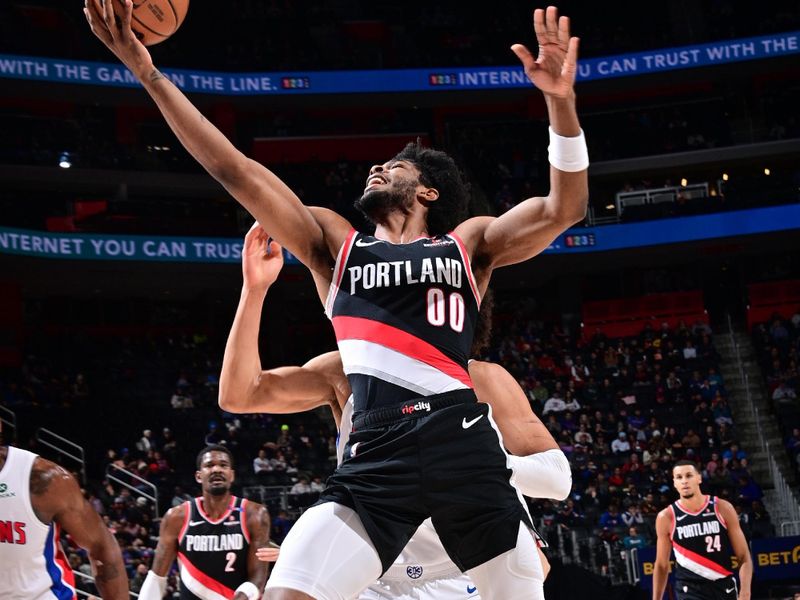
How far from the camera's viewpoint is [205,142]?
3715 mm

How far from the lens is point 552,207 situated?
12.6 feet

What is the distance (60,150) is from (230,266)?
5.20 metres

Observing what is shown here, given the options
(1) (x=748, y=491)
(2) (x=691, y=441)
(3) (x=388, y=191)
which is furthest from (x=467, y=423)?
(2) (x=691, y=441)

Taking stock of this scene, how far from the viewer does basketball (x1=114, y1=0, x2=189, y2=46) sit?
4.39 meters

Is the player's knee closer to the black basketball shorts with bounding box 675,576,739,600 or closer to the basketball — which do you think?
the basketball

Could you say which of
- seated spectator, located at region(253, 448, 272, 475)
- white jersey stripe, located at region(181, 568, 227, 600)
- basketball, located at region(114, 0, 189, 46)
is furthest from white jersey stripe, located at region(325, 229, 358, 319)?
seated spectator, located at region(253, 448, 272, 475)

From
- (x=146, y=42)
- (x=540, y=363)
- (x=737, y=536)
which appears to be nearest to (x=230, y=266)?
(x=540, y=363)

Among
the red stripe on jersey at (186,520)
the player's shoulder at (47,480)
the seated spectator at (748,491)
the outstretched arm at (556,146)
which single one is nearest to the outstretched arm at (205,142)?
the outstretched arm at (556,146)

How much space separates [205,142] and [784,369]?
2381cm

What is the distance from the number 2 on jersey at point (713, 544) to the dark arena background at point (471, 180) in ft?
32.3

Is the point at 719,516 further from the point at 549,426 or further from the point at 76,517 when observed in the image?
the point at 549,426

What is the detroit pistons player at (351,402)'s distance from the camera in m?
4.19

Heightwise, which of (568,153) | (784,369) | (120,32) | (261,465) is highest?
(784,369)

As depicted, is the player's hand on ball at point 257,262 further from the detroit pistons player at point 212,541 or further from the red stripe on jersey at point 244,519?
the red stripe on jersey at point 244,519
